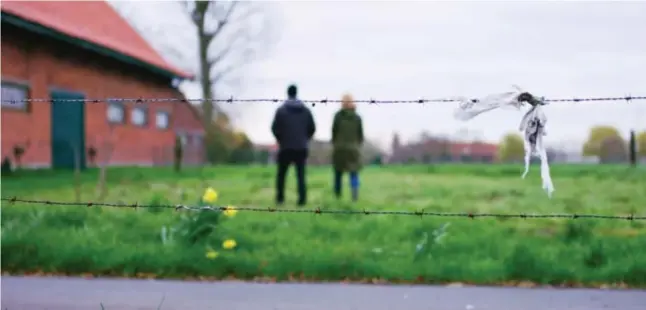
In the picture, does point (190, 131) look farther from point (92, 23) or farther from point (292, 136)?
point (292, 136)

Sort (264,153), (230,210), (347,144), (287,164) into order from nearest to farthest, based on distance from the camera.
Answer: (230,210)
(287,164)
(347,144)
(264,153)

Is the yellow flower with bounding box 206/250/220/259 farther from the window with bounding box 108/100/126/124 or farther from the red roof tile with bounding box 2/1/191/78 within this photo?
the window with bounding box 108/100/126/124

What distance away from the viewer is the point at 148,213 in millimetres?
8508

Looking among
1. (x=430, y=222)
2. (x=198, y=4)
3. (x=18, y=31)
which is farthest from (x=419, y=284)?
(x=198, y=4)

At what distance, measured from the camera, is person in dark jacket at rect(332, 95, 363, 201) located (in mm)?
11661

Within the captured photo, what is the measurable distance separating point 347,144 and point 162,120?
19.6m

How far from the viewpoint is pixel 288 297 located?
5.90 meters

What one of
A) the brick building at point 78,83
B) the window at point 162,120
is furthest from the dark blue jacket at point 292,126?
the window at point 162,120

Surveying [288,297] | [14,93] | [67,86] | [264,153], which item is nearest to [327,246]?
[288,297]

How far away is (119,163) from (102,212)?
1640 centimetres

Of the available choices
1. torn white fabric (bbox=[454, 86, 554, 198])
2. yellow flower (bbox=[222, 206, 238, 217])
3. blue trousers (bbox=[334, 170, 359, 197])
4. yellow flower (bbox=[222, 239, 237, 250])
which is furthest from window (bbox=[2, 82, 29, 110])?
torn white fabric (bbox=[454, 86, 554, 198])

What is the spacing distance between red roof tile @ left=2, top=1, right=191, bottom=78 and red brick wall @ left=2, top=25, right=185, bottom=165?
1.73ft

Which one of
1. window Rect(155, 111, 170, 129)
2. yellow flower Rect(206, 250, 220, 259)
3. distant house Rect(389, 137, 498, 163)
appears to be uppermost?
window Rect(155, 111, 170, 129)

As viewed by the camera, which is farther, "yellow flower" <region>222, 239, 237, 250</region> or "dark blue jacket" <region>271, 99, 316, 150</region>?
"dark blue jacket" <region>271, 99, 316, 150</region>
